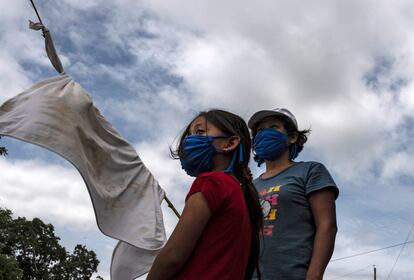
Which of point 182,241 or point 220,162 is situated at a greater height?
point 220,162

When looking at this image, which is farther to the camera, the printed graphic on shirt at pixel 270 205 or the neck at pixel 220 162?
the printed graphic on shirt at pixel 270 205

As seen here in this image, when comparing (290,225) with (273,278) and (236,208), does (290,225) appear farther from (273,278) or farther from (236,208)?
(236,208)

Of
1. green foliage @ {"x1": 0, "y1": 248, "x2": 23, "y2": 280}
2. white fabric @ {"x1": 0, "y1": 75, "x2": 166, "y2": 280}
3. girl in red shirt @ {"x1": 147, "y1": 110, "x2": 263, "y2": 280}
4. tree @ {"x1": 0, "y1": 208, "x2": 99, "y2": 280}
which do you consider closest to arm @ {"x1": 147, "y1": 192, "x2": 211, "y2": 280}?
girl in red shirt @ {"x1": 147, "y1": 110, "x2": 263, "y2": 280}

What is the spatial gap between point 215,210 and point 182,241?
17 centimetres

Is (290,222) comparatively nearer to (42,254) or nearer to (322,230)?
(322,230)

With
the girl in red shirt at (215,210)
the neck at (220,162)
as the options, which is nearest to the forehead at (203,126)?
the girl in red shirt at (215,210)

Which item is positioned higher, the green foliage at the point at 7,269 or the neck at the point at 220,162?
the green foliage at the point at 7,269

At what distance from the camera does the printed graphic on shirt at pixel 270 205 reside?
8.50 feet

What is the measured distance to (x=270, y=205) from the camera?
104 inches

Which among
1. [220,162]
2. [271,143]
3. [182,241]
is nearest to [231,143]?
[220,162]

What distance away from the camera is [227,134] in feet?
6.81

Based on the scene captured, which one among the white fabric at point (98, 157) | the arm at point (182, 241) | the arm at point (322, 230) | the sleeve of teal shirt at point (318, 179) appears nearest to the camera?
the arm at point (182, 241)

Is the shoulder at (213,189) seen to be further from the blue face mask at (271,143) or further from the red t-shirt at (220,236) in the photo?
the blue face mask at (271,143)

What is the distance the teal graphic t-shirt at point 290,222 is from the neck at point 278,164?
17cm
